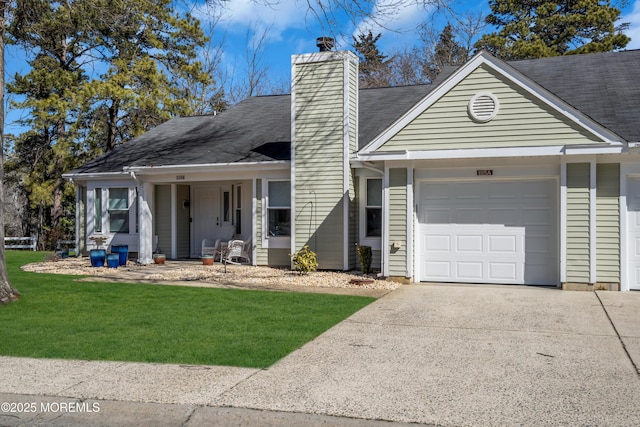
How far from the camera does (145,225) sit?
16859mm

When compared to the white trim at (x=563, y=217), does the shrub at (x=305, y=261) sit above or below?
below

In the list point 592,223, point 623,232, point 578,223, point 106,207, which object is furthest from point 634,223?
point 106,207

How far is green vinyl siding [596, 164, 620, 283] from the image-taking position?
11211mm

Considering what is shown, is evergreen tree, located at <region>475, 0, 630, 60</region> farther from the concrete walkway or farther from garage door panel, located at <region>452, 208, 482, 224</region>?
the concrete walkway

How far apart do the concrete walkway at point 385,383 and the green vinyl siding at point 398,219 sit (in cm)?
407

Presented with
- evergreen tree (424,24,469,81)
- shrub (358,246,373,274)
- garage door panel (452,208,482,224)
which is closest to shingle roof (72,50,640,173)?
garage door panel (452,208,482,224)

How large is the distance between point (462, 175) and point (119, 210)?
10613 millimetres

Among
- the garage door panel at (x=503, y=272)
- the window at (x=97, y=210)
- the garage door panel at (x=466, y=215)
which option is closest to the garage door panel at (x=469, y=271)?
the garage door panel at (x=503, y=272)

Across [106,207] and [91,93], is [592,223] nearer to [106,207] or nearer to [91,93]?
[106,207]

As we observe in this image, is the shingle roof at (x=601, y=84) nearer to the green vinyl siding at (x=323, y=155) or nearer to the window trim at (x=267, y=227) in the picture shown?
the green vinyl siding at (x=323, y=155)

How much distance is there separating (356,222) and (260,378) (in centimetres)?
947

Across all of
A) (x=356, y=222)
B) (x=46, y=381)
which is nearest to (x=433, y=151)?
(x=356, y=222)

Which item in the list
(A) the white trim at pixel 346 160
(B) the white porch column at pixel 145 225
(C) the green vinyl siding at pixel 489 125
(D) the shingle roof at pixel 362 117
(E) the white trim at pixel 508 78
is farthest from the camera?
(B) the white porch column at pixel 145 225

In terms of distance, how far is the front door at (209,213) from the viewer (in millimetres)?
18422
